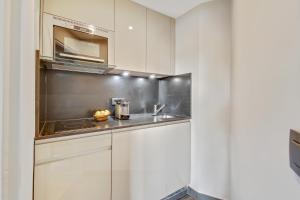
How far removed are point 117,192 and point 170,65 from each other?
1550mm

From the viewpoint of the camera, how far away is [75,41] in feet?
4.54

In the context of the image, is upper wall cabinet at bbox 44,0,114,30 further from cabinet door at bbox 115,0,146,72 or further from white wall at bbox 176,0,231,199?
white wall at bbox 176,0,231,199

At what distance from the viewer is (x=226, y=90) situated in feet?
5.75

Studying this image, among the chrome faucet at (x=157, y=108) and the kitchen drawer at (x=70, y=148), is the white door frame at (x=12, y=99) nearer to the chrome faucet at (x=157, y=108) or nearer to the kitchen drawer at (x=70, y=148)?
the kitchen drawer at (x=70, y=148)

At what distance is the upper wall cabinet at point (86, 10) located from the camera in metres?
1.31

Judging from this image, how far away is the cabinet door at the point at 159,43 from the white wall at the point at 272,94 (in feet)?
4.10

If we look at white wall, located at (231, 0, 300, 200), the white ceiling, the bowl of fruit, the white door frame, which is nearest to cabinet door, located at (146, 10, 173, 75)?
the white ceiling

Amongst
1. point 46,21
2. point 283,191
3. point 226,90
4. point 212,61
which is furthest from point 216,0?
point 283,191

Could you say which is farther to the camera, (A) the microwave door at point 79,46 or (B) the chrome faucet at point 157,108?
(B) the chrome faucet at point 157,108

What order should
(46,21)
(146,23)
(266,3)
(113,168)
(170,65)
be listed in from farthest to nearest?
(170,65)
(146,23)
(113,168)
(46,21)
(266,3)

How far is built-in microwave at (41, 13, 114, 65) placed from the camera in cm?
126

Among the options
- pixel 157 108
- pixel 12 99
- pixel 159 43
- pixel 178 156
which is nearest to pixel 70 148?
pixel 12 99

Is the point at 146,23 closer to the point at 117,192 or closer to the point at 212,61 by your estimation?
the point at 212,61

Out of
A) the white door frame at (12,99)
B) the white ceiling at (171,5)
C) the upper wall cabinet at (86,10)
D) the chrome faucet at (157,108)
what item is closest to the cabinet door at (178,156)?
the chrome faucet at (157,108)
